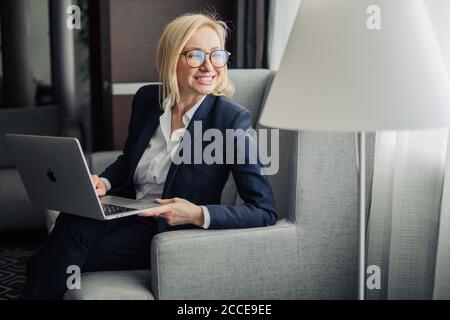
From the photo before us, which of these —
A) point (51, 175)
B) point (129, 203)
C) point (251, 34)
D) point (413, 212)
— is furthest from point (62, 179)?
point (251, 34)

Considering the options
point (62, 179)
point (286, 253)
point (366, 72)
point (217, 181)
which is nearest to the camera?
point (366, 72)

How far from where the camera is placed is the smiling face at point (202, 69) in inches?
83.4

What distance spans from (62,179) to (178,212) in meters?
0.35

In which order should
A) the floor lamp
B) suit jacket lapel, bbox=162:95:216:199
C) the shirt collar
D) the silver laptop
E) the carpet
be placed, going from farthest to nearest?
the carpet → the shirt collar → suit jacket lapel, bbox=162:95:216:199 → the silver laptop → the floor lamp

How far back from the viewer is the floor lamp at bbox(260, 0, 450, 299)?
1.26 m

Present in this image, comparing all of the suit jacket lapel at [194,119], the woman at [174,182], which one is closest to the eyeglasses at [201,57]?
the woman at [174,182]

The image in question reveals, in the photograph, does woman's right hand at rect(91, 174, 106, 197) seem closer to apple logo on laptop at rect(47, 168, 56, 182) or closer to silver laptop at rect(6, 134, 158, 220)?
silver laptop at rect(6, 134, 158, 220)

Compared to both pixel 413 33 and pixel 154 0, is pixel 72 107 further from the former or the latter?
pixel 413 33

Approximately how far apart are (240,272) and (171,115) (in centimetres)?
65

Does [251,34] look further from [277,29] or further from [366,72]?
[366,72]

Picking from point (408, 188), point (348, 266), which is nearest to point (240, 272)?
point (348, 266)

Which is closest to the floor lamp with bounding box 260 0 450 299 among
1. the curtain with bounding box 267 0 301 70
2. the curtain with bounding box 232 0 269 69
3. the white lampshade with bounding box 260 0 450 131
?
the white lampshade with bounding box 260 0 450 131

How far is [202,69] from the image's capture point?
2.12 m
